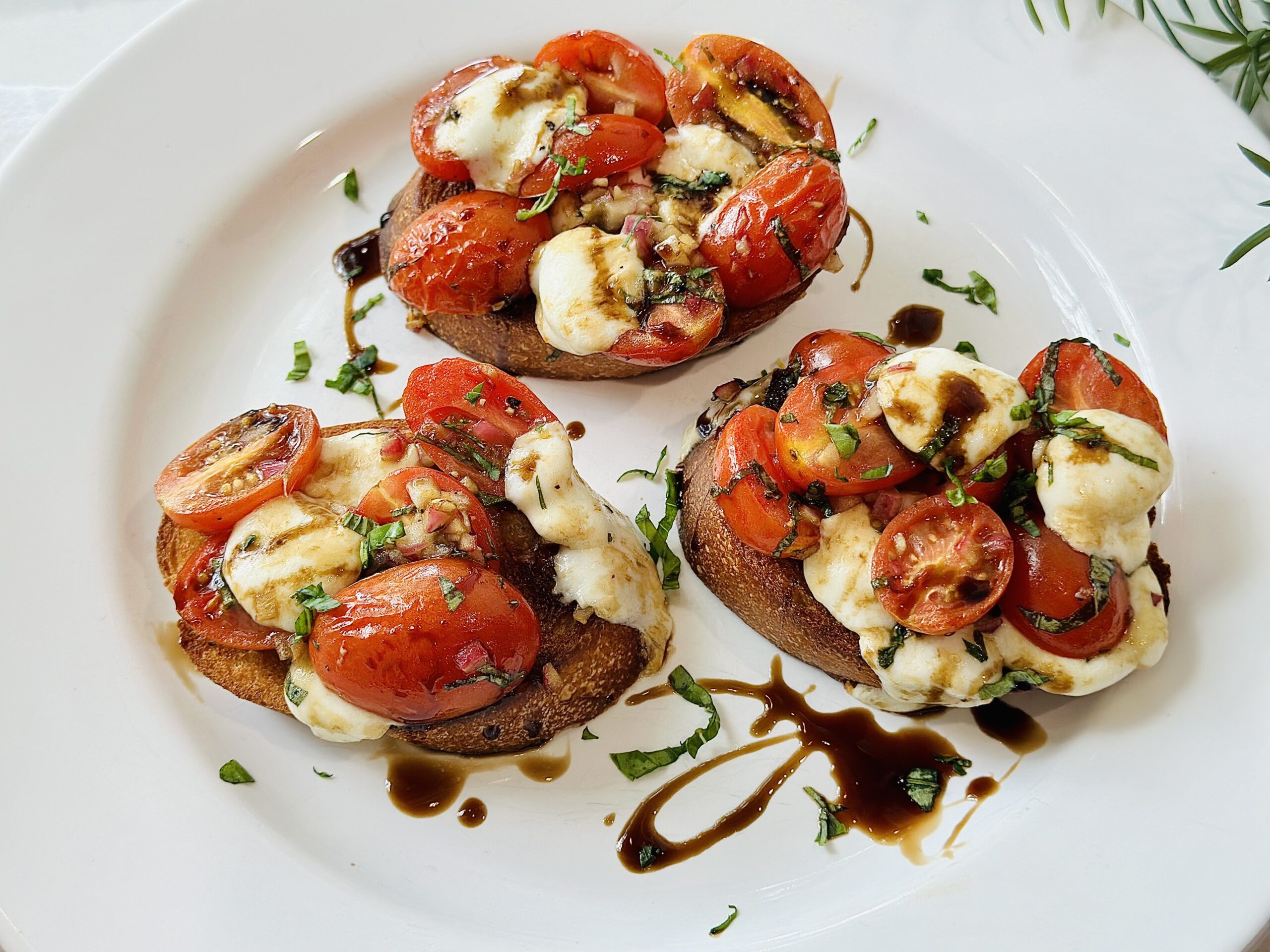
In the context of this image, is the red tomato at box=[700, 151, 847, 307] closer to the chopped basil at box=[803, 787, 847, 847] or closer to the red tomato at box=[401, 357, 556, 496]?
the red tomato at box=[401, 357, 556, 496]

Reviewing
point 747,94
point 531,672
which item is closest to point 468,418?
point 531,672

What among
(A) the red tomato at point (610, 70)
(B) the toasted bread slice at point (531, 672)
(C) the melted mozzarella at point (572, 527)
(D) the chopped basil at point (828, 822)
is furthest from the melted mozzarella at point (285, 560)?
(A) the red tomato at point (610, 70)

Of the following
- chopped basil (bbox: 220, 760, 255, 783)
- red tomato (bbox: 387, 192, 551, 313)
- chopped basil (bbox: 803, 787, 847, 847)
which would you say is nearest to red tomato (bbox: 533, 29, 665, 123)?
red tomato (bbox: 387, 192, 551, 313)

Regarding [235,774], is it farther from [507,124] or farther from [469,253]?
[507,124]

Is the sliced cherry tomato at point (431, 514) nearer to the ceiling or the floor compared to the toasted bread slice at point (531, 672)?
nearer to the ceiling

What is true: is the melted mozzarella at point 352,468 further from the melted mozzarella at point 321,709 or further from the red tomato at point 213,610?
the melted mozzarella at point 321,709
